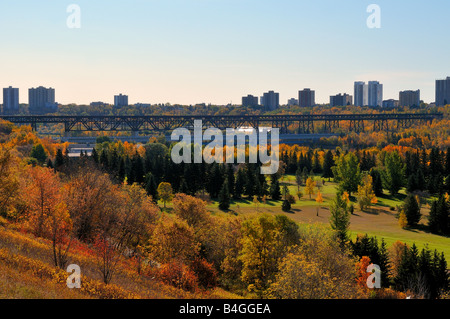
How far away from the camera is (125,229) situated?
115ft

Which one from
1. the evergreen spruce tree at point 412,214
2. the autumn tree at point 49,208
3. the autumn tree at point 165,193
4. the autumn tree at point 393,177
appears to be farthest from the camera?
the autumn tree at point 393,177

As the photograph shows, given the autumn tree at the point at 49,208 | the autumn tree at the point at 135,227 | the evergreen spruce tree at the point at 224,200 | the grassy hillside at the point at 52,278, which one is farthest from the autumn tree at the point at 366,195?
the autumn tree at the point at 49,208

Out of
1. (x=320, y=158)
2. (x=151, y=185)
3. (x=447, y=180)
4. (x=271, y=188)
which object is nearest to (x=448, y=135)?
(x=320, y=158)

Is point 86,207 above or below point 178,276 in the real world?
above

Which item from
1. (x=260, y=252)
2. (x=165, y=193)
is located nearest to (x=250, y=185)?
(x=165, y=193)

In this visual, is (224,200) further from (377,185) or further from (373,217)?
(377,185)

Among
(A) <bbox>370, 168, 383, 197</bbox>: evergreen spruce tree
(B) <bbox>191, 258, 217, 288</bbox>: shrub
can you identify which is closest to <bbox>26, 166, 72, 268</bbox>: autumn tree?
(B) <bbox>191, 258, 217, 288</bbox>: shrub

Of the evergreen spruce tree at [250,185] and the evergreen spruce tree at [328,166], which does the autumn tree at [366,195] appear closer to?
the evergreen spruce tree at [250,185]

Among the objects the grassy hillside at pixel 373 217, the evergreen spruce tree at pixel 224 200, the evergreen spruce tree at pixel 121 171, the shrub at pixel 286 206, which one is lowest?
the grassy hillside at pixel 373 217

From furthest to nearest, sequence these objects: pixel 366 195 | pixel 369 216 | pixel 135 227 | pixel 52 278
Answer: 1. pixel 366 195
2. pixel 369 216
3. pixel 135 227
4. pixel 52 278

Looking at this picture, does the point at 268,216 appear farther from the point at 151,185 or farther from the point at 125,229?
the point at 151,185

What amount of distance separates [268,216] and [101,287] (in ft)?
57.0

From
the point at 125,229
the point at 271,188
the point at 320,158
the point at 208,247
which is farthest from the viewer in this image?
the point at 320,158
